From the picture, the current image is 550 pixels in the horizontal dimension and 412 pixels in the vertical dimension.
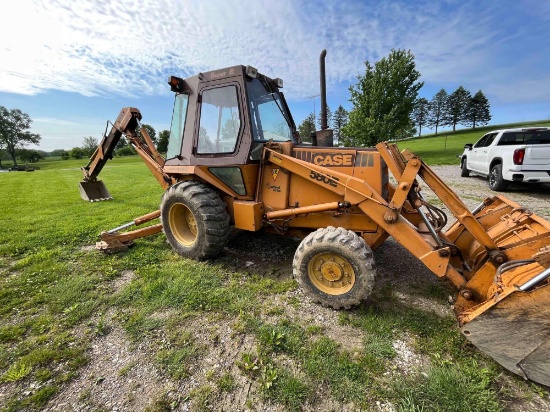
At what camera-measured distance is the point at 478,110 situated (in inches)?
2857

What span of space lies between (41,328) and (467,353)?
4.28 meters

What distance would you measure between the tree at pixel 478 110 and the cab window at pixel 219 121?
89.5 m

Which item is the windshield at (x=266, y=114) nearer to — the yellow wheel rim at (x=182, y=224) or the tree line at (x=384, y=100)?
the yellow wheel rim at (x=182, y=224)

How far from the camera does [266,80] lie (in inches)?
171

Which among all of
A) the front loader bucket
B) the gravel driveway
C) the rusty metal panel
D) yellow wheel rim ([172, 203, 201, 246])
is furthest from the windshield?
the gravel driveway

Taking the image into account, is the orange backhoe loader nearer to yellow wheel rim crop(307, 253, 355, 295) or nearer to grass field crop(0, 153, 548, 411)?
yellow wheel rim crop(307, 253, 355, 295)

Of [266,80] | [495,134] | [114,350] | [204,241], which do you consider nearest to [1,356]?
[114,350]

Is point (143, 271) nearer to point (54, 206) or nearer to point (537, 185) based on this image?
point (54, 206)

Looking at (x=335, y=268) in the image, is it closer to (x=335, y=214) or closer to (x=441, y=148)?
(x=335, y=214)

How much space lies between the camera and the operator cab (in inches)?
150

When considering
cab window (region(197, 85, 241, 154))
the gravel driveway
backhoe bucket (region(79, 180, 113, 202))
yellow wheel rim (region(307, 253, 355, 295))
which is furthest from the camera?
backhoe bucket (region(79, 180, 113, 202))

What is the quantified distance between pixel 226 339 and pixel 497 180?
33.9 ft

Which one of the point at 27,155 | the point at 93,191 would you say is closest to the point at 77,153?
the point at 27,155

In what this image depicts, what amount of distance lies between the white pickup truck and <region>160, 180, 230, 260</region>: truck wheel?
899 cm
